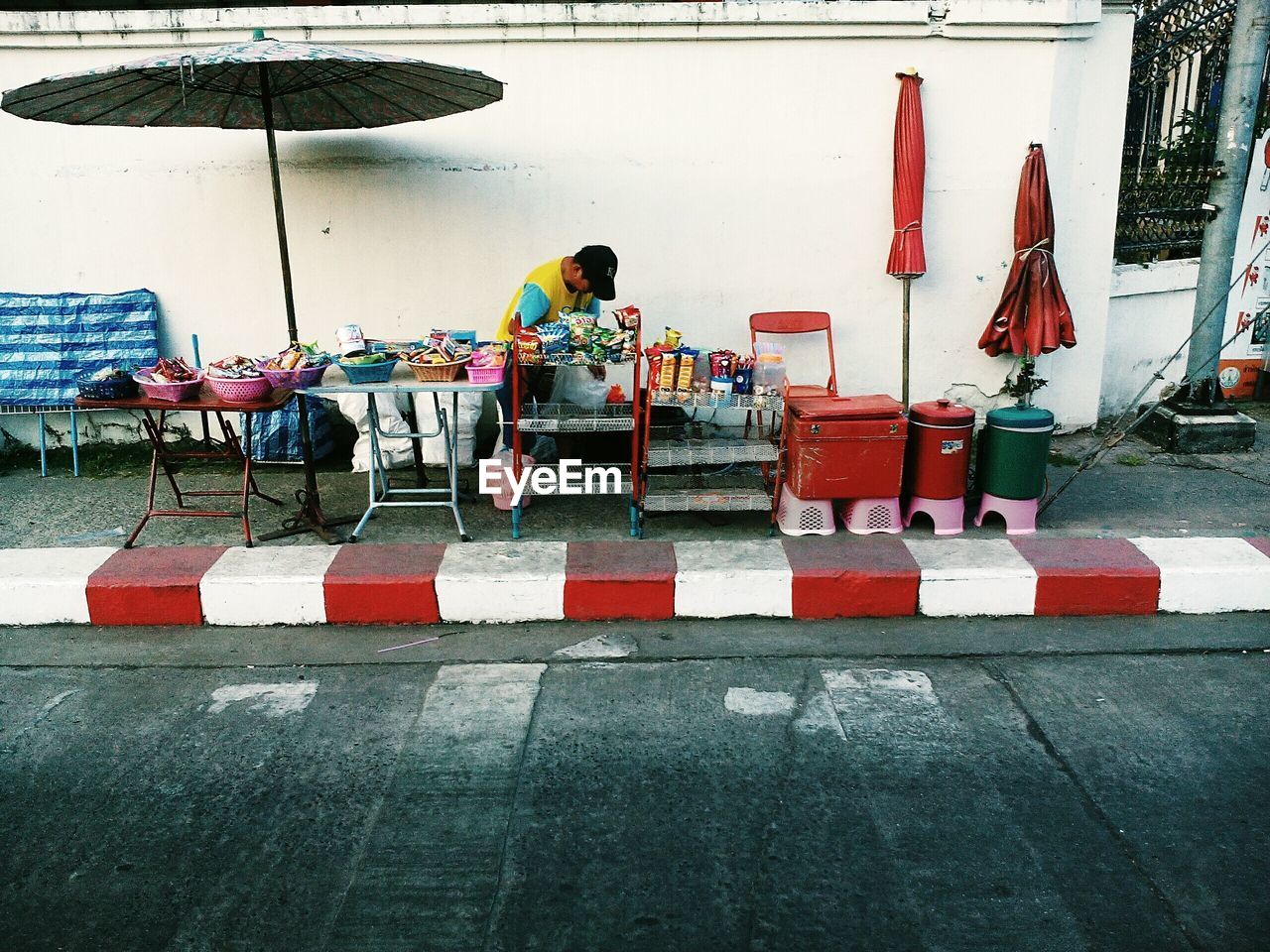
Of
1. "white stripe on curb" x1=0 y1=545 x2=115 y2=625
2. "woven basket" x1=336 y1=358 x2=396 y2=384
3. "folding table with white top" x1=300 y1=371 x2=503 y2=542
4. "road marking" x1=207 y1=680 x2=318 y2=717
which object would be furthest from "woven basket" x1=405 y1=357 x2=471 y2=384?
"white stripe on curb" x1=0 y1=545 x2=115 y2=625

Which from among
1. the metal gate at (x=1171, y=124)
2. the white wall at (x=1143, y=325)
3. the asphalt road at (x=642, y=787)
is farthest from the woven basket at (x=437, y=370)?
the metal gate at (x=1171, y=124)

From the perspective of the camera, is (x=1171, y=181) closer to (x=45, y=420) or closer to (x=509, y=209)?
(x=509, y=209)

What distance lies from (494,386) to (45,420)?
149 inches

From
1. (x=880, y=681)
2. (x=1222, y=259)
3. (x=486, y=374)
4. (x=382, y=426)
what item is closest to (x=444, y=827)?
(x=880, y=681)

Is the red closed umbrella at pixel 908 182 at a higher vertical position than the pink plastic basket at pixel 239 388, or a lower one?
higher

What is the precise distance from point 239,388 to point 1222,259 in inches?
246

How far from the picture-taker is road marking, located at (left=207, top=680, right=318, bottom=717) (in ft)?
12.9

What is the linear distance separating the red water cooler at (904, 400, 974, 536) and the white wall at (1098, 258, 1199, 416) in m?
3.13

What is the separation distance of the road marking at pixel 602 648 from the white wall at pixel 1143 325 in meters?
5.02

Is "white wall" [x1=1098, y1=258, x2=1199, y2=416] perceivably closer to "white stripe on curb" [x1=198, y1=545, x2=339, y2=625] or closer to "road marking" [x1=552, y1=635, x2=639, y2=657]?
"road marking" [x1=552, y1=635, x2=639, y2=657]

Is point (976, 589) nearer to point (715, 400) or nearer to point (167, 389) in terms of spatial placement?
point (715, 400)

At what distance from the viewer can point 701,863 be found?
298cm

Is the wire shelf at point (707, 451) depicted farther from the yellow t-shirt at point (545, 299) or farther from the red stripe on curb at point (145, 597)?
the red stripe on curb at point (145, 597)

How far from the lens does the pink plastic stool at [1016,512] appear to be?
5.29 m
